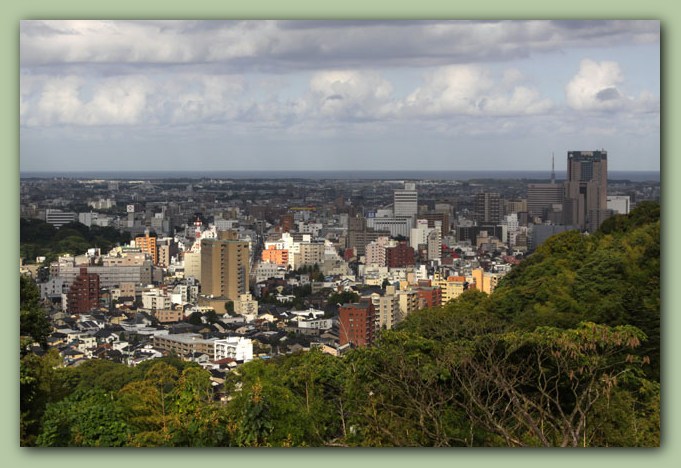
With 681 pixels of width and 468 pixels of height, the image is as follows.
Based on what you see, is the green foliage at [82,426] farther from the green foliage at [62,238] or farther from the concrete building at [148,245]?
the concrete building at [148,245]

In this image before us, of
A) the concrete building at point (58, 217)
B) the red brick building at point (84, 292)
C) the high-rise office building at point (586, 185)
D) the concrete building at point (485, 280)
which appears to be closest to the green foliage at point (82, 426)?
the concrete building at point (58, 217)

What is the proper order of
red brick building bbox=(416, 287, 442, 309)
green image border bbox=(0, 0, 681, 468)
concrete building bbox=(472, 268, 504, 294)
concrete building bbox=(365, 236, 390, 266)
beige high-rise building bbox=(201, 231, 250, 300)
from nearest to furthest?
green image border bbox=(0, 0, 681, 468) < beige high-rise building bbox=(201, 231, 250, 300) < concrete building bbox=(365, 236, 390, 266) < red brick building bbox=(416, 287, 442, 309) < concrete building bbox=(472, 268, 504, 294)

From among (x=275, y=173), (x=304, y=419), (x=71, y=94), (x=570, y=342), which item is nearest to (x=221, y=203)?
(x=275, y=173)

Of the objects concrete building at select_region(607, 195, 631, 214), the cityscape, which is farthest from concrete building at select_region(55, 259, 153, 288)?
concrete building at select_region(607, 195, 631, 214)

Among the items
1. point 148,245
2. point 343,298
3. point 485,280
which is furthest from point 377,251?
point 485,280

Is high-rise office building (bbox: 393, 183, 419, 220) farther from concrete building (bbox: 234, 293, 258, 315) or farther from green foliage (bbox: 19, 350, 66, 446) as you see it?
green foliage (bbox: 19, 350, 66, 446)
